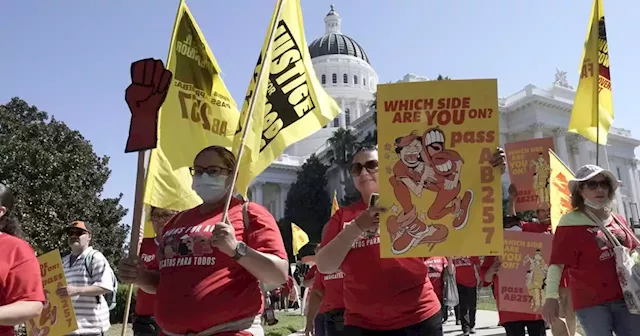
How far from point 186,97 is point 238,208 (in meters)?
2.40

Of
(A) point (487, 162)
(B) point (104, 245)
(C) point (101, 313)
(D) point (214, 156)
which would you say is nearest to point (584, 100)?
(A) point (487, 162)

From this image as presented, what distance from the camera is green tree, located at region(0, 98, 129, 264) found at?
77.8 ft

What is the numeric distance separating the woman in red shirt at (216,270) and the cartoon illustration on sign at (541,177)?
442 cm

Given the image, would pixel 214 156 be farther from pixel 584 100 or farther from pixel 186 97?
pixel 584 100

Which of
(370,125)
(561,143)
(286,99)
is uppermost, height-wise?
(370,125)

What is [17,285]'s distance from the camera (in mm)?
2777

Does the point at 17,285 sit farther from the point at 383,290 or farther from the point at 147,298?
the point at 147,298

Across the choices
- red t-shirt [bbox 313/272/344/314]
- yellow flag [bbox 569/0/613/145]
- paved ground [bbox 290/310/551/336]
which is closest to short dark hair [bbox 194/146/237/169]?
red t-shirt [bbox 313/272/344/314]

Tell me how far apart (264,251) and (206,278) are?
0.97 ft

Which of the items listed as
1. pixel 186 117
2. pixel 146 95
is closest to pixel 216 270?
pixel 146 95

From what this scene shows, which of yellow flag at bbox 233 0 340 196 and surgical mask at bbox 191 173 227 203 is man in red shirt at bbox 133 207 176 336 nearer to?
yellow flag at bbox 233 0 340 196

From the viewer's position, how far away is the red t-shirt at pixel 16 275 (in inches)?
109

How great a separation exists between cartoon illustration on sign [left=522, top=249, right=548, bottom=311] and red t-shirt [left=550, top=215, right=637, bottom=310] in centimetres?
162

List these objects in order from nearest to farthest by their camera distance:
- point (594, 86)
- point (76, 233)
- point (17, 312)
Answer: point (17, 312), point (76, 233), point (594, 86)
